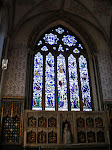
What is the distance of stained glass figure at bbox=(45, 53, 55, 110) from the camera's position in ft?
34.4

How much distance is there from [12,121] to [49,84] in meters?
2.99

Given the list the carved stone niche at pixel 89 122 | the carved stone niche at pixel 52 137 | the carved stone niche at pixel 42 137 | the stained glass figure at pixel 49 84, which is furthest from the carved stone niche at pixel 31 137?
the carved stone niche at pixel 89 122

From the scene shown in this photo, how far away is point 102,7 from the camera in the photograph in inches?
463

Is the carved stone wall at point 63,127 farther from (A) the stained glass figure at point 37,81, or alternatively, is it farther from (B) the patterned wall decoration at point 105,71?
(B) the patterned wall decoration at point 105,71

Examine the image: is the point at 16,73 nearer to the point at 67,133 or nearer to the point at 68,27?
the point at 67,133

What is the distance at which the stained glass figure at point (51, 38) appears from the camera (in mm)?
12558

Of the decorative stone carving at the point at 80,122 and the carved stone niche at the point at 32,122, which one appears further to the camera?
the decorative stone carving at the point at 80,122

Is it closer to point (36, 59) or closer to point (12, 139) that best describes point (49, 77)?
point (36, 59)

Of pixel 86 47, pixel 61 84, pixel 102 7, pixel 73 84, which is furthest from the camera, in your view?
pixel 86 47

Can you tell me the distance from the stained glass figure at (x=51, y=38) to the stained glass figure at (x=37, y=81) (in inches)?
47.1

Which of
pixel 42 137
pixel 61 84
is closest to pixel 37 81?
pixel 61 84

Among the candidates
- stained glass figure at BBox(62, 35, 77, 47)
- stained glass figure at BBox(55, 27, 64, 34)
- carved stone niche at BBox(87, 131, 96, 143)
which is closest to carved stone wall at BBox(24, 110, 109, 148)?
carved stone niche at BBox(87, 131, 96, 143)

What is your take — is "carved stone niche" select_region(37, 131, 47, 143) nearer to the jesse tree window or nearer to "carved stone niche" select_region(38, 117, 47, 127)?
"carved stone niche" select_region(38, 117, 47, 127)

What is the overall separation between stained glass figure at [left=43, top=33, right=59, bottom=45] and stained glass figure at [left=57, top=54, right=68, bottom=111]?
1181 mm
